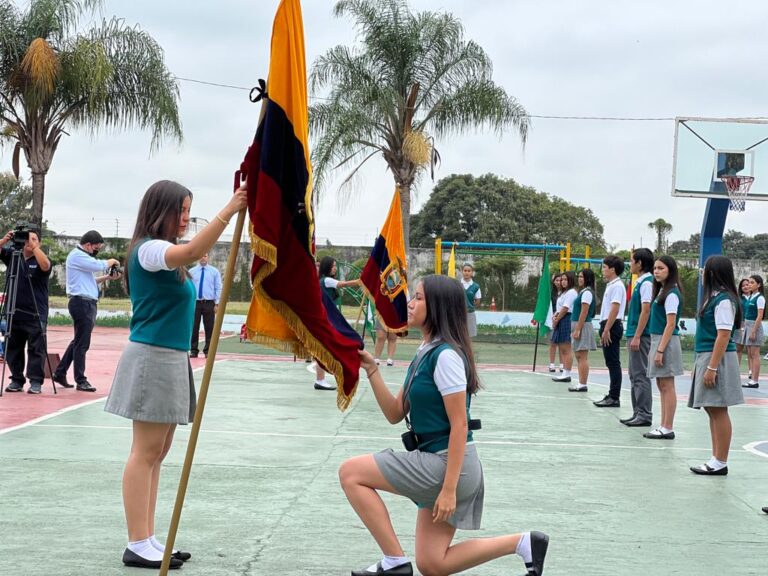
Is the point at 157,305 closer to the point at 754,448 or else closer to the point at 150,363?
the point at 150,363

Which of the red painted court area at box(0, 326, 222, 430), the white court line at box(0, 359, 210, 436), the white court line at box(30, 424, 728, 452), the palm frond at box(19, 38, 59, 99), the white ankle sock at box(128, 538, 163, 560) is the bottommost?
the red painted court area at box(0, 326, 222, 430)

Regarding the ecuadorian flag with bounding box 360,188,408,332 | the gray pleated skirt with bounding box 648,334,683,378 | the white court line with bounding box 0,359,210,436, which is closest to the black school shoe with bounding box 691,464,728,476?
the gray pleated skirt with bounding box 648,334,683,378

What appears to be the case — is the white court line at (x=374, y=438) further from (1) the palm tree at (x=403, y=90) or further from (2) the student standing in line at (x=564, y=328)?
(1) the palm tree at (x=403, y=90)

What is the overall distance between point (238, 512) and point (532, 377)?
35.2ft

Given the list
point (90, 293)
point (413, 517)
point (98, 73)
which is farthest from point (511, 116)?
point (413, 517)

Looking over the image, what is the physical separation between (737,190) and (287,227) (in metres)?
16.7

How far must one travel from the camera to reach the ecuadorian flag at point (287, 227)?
439cm

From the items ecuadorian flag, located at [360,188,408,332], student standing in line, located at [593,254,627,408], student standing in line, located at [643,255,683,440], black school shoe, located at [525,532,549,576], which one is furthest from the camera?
ecuadorian flag, located at [360,188,408,332]

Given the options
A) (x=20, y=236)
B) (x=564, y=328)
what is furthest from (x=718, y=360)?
(x=564, y=328)

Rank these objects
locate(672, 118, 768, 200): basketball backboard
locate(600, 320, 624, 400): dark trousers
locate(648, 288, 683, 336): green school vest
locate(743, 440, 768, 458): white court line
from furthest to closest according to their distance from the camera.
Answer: locate(672, 118, 768, 200): basketball backboard
locate(600, 320, 624, 400): dark trousers
locate(648, 288, 683, 336): green school vest
locate(743, 440, 768, 458): white court line

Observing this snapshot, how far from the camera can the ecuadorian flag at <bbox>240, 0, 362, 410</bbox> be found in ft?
14.4

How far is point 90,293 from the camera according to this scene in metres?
11.6

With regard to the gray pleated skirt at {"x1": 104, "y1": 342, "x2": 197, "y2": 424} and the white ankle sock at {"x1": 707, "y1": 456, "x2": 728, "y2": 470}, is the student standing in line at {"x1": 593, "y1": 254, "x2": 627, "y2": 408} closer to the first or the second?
the white ankle sock at {"x1": 707, "y1": 456, "x2": 728, "y2": 470}

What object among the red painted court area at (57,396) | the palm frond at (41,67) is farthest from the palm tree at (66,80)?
the red painted court area at (57,396)
